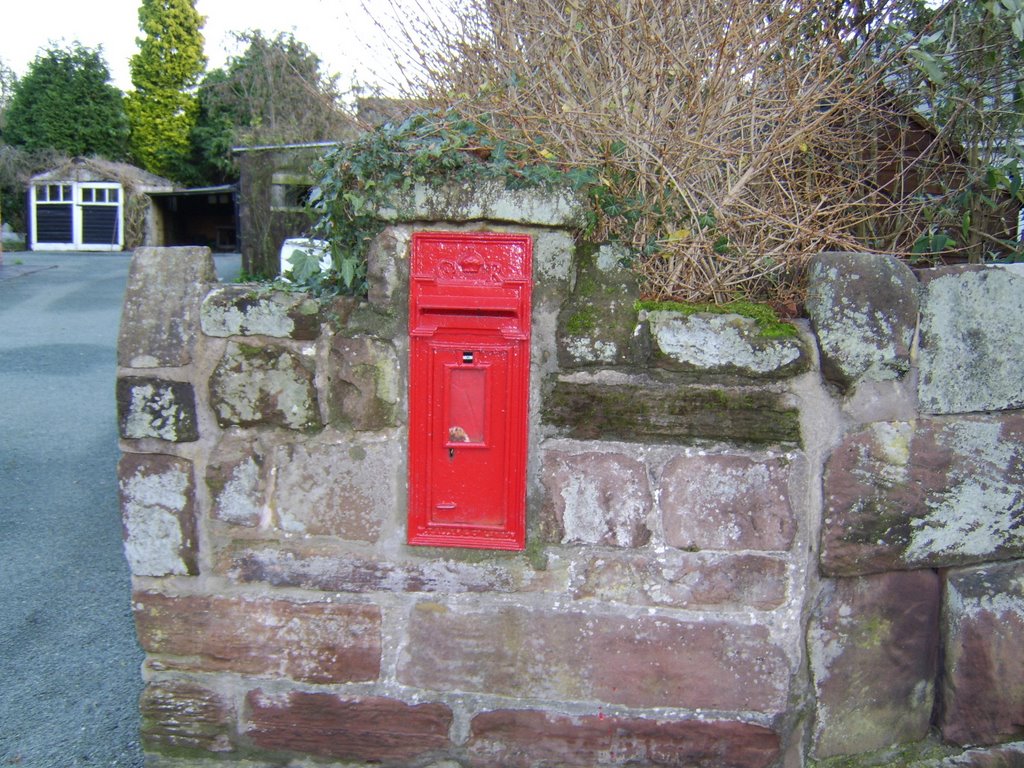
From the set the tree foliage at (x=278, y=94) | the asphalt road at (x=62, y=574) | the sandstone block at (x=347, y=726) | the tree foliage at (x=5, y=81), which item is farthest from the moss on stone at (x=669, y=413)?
the tree foliage at (x=5, y=81)

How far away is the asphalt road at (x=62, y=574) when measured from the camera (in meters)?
2.63

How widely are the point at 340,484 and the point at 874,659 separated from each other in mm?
1511

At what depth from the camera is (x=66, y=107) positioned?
24094 mm

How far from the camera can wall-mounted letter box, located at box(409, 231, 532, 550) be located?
81.2 inches

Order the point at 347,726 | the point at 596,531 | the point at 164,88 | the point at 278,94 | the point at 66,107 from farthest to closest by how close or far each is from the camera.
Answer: the point at 164,88, the point at 66,107, the point at 278,94, the point at 347,726, the point at 596,531

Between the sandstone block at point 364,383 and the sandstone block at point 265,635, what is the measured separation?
0.52 meters

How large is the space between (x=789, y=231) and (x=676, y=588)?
1073 millimetres

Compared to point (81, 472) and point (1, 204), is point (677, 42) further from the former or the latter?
point (1, 204)

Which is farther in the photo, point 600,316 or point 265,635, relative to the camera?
point 265,635

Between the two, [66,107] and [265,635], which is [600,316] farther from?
[66,107]

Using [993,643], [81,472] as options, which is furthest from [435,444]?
[81,472]

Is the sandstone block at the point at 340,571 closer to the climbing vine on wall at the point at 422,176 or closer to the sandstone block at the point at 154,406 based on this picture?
the sandstone block at the point at 154,406

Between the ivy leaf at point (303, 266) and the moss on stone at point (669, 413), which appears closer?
the moss on stone at point (669, 413)

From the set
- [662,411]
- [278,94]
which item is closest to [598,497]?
[662,411]
